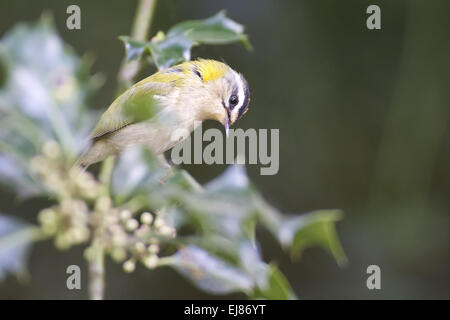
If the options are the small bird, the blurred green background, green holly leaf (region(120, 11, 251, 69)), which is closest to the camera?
green holly leaf (region(120, 11, 251, 69))

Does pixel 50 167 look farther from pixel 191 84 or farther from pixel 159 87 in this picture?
pixel 191 84

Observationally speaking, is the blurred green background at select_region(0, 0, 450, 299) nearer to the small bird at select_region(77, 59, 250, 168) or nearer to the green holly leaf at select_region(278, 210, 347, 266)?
the small bird at select_region(77, 59, 250, 168)

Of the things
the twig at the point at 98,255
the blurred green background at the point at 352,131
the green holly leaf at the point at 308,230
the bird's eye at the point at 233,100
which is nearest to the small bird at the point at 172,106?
the bird's eye at the point at 233,100

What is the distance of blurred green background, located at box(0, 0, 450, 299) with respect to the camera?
318 cm

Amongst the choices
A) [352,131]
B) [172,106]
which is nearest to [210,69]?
[172,106]

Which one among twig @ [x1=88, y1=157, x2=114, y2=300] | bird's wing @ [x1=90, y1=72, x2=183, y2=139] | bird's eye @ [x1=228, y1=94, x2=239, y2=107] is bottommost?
twig @ [x1=88, y1=157, x2=114, y2=300]

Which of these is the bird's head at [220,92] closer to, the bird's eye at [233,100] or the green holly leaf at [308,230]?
the bird's eye at [233,100]

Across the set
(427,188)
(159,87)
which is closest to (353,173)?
(427,188)

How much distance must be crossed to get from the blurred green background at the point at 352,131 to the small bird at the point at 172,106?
3.32 ft

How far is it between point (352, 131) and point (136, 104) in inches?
100

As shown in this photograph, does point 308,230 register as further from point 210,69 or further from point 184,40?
point 210,69

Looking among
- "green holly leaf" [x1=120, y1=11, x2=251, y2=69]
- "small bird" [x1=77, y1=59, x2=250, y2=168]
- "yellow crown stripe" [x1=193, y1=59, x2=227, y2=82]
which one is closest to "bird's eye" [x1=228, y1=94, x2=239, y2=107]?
"small bird" [x1=77, y1=59, x2=250, y2=168]

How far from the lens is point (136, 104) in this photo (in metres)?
0.97

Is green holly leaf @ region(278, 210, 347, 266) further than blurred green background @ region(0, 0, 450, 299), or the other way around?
blurred green background @ region(0, 0, 450, 299)
